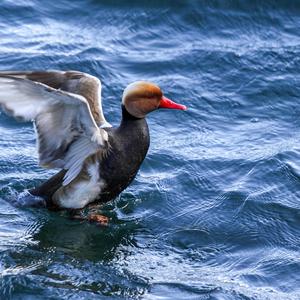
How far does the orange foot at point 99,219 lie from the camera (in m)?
8.93

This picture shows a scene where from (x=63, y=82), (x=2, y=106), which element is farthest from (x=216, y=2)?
(x=2, y=106)

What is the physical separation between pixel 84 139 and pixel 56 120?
0.39 m

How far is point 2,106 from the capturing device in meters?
7.86

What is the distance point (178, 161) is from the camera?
33.1 ft

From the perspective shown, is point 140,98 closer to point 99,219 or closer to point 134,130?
point 134,130

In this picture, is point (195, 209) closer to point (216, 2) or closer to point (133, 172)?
point (133, 172)

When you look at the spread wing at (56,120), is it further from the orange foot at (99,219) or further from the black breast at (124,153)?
the orange foot at (99,219)

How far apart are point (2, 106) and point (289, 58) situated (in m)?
5.65

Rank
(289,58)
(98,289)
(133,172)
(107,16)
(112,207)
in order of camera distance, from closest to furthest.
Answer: (98,289) < (133,172) < (112,207) < (289,58) < (107,16)

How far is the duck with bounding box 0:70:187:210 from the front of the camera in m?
8.12

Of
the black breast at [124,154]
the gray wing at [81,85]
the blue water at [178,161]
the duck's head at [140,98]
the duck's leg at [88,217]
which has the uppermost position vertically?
the duck's head at [140,98]

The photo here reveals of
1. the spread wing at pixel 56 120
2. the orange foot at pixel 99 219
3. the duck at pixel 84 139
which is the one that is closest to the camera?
the spread wing at pixel 56 120

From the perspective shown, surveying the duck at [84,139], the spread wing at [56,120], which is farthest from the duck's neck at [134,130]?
the spread wing at [56,120]

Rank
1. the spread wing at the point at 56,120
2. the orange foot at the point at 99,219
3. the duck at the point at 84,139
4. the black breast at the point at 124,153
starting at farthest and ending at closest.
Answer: the orange foot at the point at 99,219 < the black breast at the point at 124,153 < the duck at the point at 84,139 < the spread wing at the point at 56,120
